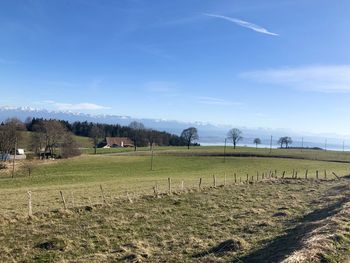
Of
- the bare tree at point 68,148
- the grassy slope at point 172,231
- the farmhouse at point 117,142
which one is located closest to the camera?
the grassy slope at point 172,231

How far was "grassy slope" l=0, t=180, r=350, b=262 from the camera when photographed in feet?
47.6

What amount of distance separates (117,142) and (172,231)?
17330cm

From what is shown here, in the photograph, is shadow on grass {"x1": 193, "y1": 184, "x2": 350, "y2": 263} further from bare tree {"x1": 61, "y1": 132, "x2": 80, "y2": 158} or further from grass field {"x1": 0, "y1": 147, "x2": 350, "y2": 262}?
bare tree {"x1": 61, "y1": 132, "x2": 80, "y2": 158}

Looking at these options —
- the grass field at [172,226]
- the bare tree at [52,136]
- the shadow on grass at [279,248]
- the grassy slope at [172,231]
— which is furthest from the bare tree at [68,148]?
the shadow on grass at [279,248]

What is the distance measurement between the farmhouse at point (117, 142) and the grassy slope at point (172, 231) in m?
161

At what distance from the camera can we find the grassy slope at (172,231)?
1450 centimetres

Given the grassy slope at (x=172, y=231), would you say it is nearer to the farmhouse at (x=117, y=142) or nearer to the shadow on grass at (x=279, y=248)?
the shadow on grass at (x=279, y=248)

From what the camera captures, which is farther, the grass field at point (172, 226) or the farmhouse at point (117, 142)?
the farmhouse at point (117, 142)

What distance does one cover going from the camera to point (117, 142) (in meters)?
190

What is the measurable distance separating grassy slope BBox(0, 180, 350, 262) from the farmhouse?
160681 millimetres

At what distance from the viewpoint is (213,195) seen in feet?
101

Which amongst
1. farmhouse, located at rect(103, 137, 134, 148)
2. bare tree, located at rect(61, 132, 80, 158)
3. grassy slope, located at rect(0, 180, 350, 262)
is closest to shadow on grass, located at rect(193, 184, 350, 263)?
grassy slope, located at rect(0, 180, 350, 262)

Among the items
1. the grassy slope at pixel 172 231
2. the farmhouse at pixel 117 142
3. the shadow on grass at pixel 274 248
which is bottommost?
the grassy slope at pixel 172 231

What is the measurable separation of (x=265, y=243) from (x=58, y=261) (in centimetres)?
753
